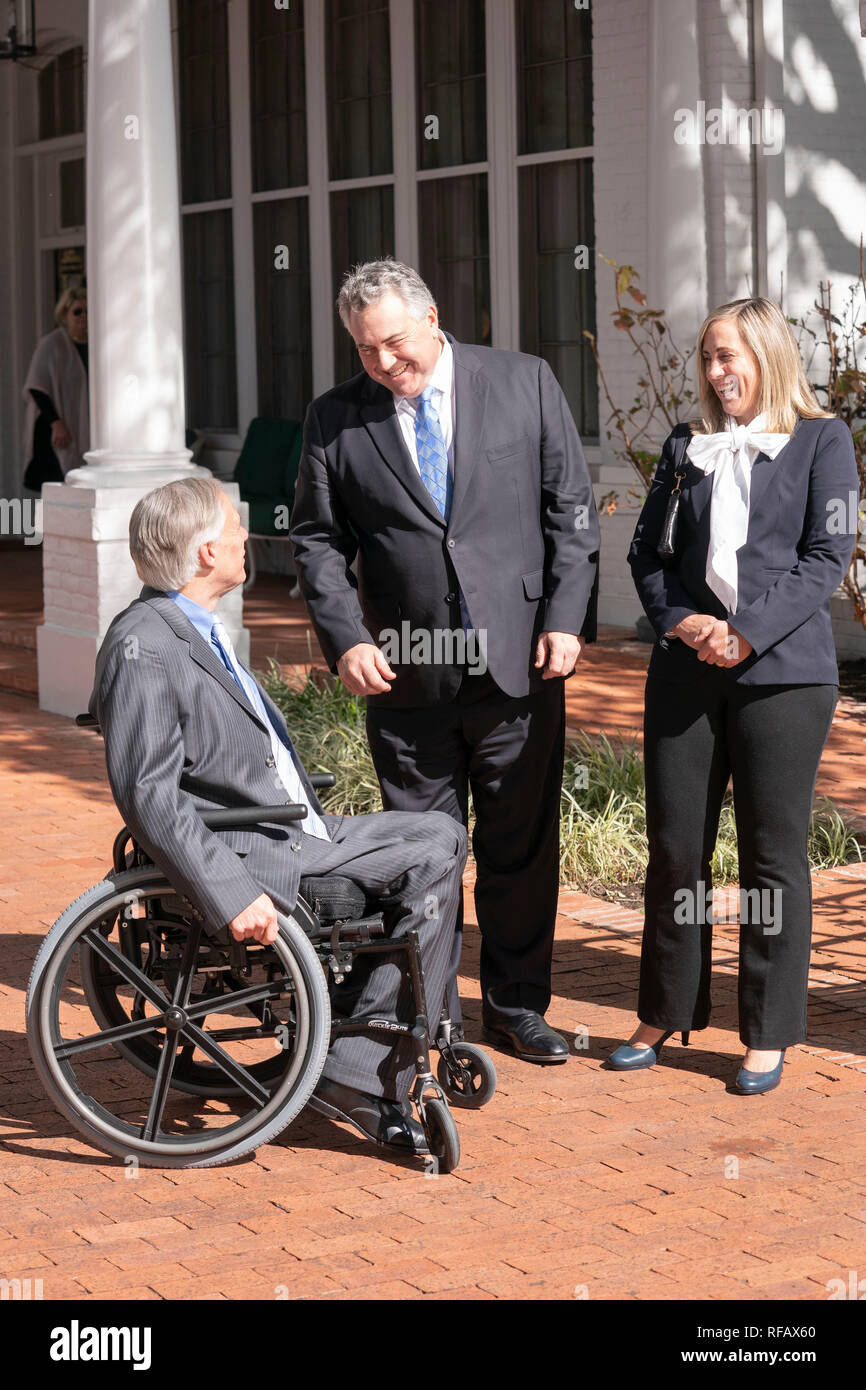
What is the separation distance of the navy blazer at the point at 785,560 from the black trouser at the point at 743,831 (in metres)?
0.06

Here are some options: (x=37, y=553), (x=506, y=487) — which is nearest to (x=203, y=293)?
(x=37, y=553)

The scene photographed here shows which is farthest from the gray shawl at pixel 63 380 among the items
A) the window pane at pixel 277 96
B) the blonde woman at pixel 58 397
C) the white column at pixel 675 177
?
the white column at pixel 675 177

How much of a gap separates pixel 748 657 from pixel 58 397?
399 inches

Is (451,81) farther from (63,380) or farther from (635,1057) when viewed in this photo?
(635,1057)

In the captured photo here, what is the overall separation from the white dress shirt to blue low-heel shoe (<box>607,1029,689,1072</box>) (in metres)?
1.49

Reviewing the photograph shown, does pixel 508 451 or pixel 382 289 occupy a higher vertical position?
pixel 382 289

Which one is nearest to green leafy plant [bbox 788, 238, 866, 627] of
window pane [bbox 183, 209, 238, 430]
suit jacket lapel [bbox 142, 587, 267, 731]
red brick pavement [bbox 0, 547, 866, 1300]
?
red brick pavement [bbox 0, 547, 866, 1300]

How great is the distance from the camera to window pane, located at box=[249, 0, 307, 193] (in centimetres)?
1435

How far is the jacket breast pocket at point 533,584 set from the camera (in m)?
4.64

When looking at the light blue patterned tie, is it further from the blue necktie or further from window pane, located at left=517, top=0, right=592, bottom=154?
window pane, located at left=517, top=0, right=592, bottom=154

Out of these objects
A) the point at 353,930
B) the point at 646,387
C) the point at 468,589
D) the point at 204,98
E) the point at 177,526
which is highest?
the point at 204,98

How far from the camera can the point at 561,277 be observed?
40.1ft

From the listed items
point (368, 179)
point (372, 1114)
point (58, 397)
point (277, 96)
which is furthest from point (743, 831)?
point (277, 96)

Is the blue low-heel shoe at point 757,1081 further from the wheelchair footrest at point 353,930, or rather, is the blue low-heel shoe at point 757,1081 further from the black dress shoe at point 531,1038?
the wheelchair footrest at point 353,930
